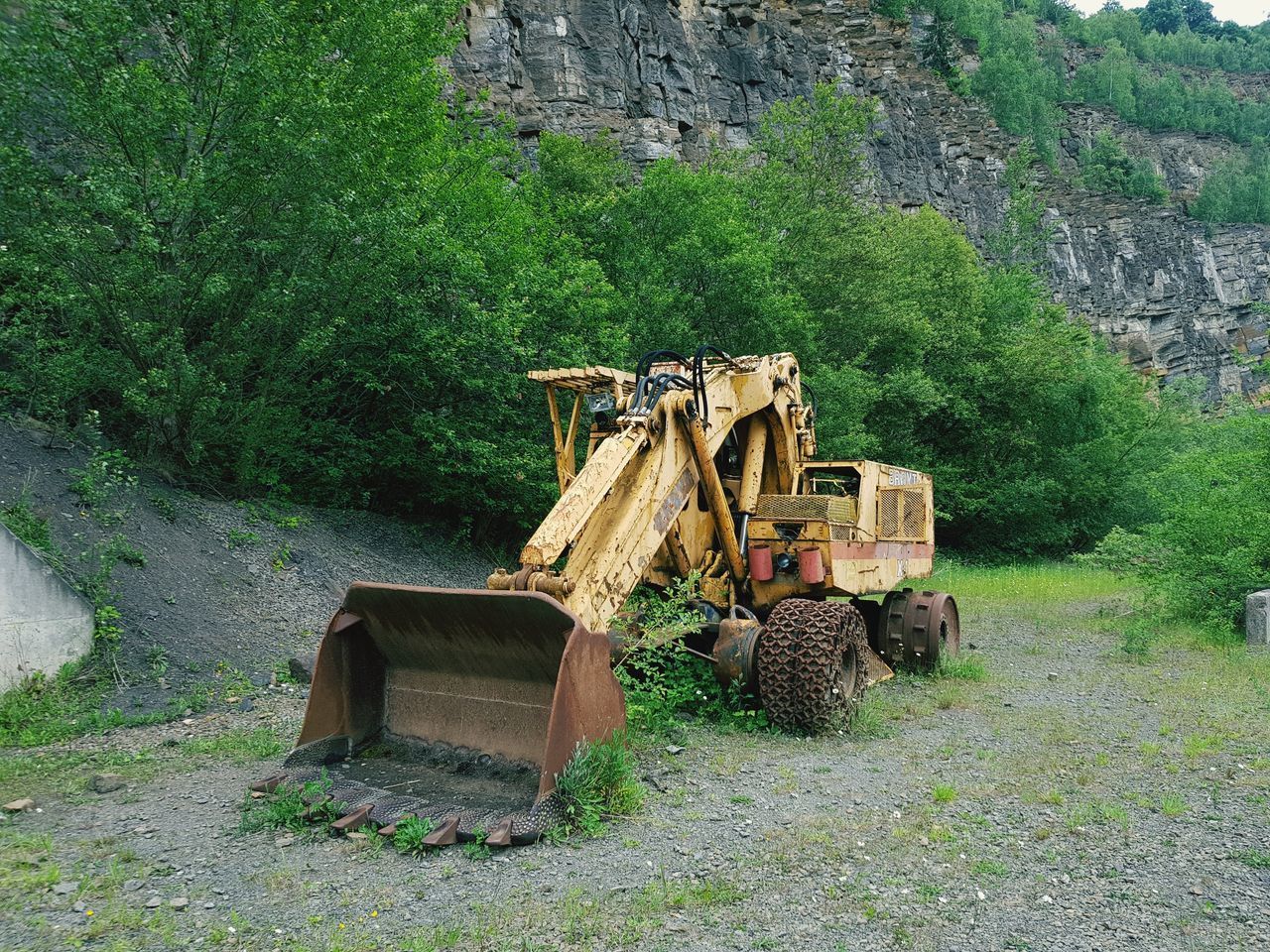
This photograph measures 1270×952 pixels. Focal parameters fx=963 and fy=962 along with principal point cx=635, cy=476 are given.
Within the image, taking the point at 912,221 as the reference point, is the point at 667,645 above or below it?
below

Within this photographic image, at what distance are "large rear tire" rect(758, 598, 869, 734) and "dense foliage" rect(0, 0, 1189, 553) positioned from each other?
7.17 metres

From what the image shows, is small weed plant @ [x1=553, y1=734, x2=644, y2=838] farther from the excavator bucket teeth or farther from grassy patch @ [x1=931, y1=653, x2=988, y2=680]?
grassy patch @ [x1=931, y1=653, x2=988, y2=680]

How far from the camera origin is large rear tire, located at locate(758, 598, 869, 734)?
23.5ft

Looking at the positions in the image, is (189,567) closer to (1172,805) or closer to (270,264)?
(270,264)

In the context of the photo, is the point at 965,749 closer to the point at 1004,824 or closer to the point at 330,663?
the point at 1004,824

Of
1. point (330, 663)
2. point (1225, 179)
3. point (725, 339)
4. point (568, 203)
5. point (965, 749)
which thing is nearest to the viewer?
point (330, 663)

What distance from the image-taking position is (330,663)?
5.98 meters

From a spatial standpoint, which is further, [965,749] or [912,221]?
[912,221]

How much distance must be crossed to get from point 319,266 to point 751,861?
9.61 metres

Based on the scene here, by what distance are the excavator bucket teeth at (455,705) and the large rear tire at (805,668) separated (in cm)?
200

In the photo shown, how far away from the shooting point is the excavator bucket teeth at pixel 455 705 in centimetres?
510

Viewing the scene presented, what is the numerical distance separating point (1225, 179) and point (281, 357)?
3274 inches

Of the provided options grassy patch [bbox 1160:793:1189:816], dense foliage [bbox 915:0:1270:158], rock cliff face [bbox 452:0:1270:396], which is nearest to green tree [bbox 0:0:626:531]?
grassy patch [bbox 1160:793:1189:816]

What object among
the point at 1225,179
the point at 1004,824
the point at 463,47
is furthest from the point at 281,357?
the point at 1225,179
